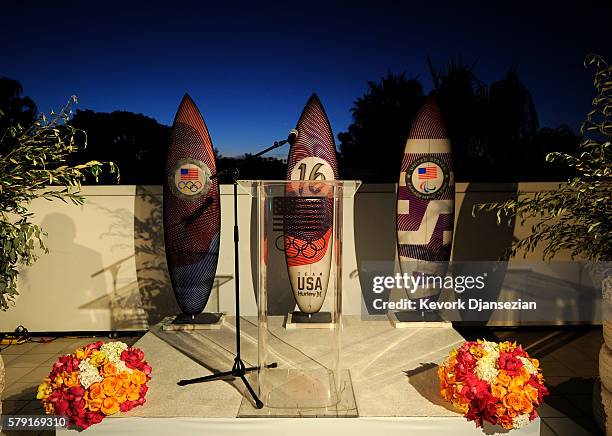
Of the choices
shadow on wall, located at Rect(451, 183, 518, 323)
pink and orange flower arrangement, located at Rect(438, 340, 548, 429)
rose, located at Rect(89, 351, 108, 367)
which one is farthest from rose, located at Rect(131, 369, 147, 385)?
shadow on wall, located at Rect(451, 183, 518, 323)

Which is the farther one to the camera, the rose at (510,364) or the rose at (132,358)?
the rose at (132,358)

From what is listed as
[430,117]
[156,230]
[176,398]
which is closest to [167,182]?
[156,230]

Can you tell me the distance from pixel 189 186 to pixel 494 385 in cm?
210

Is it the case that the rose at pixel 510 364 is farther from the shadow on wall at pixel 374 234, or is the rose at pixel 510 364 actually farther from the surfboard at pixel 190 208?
the surfboard at pixel 190 208

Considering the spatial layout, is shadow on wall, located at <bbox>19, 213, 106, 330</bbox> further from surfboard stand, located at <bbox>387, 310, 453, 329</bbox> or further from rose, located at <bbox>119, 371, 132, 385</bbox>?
surfboard stand, located at <bbox>387, 310, 453, 329</bbox>

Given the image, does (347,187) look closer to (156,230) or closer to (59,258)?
(156,230)

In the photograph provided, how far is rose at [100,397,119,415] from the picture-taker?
1.64m

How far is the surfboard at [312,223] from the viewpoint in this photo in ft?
9.57

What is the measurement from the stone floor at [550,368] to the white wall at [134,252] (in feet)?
0.78

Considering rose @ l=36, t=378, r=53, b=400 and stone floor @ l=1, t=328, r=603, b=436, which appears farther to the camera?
stone floor @ l=1, t=328, r=603, b=436

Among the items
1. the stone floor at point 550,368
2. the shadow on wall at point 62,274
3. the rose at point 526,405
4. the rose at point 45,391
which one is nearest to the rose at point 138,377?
the rose at point 45,391

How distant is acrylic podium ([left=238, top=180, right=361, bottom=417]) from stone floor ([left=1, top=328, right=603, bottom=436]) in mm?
1031

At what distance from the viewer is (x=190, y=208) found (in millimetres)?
2994

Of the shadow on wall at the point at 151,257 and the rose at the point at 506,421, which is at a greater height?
the shadow on wall at the point at 151,257
